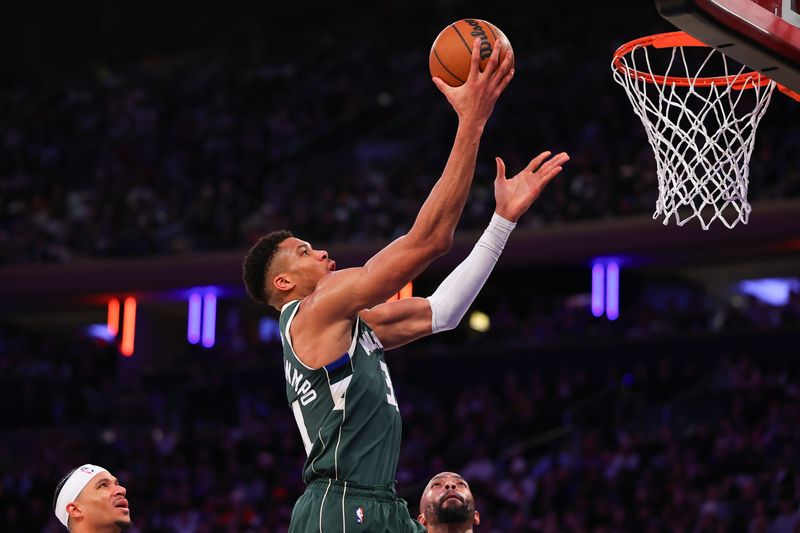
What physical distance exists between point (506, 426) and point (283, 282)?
1014 cm

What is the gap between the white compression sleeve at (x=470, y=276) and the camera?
12.4ft

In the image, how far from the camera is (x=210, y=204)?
18.5m

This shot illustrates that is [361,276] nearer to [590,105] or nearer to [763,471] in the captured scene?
[763,471]

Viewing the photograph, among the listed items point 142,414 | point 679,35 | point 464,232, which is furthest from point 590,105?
point 679,35

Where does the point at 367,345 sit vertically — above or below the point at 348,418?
above

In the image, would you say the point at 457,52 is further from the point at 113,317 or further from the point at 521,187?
the point at 113,317

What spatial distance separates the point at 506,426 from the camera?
13.7 meters

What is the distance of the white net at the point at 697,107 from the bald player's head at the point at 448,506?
5.26 ft

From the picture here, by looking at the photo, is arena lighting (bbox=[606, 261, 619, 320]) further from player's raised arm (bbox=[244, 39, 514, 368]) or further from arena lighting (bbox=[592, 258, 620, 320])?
player's raised arm (bbox=[244, 39, 514, 368])

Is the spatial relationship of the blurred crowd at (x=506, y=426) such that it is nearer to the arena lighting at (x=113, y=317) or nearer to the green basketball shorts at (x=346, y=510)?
the arena lighting at (x=113, y=317)

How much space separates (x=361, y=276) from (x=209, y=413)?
44.9 ft

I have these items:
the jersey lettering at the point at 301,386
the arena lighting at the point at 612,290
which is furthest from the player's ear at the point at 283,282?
the arena lighting at the point at 612,290

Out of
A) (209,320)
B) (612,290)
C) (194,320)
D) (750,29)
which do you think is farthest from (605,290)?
(750,29)

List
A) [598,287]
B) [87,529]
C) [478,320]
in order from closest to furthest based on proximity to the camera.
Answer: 1. [87,529]
2. [598,287]
3. [478,320]
